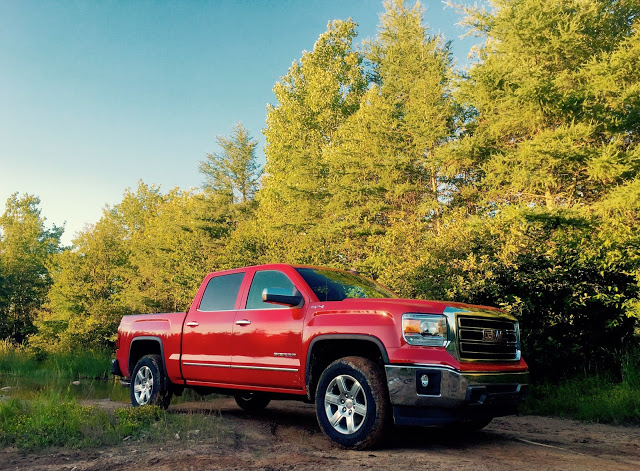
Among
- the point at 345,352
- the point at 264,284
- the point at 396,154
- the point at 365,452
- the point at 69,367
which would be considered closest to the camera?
the point at 365,452

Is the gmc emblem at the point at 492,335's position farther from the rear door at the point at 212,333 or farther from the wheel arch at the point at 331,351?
the rear door at the point at 212,333

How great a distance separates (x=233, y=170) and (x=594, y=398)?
32.9m

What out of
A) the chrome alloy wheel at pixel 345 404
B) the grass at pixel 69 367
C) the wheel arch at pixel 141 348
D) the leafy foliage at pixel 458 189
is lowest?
the grass at pixel 69 367

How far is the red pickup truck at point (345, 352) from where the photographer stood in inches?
210

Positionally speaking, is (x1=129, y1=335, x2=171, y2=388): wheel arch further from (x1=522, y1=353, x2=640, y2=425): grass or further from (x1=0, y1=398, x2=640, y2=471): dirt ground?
(x1=522, y1=353, x2=640, y2=425): grass

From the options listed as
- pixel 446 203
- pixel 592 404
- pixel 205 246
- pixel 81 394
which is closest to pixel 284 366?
pixel 592 404

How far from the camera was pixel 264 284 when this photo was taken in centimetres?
723

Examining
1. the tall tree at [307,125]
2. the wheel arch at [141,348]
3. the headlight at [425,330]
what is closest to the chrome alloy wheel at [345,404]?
the headlight at [425,330]

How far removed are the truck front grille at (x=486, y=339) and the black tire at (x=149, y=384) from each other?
15.3 feet

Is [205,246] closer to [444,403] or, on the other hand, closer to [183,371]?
[183,371]

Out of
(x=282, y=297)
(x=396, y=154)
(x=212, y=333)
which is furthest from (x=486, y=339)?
(x=396, y=154)

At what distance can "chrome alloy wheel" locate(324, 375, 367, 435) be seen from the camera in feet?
18.4

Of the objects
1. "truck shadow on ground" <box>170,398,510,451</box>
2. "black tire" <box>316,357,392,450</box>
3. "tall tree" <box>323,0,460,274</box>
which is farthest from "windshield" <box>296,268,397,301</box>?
"tall tree" <box>323,0,460,274</box>

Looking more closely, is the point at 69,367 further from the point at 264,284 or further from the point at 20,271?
the point at 20,271
